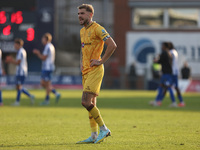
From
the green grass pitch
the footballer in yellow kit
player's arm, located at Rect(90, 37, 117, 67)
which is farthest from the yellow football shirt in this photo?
the green grass pitch

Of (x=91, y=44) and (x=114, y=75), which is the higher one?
(x=91, y=44)

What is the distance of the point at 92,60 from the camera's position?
8172mm

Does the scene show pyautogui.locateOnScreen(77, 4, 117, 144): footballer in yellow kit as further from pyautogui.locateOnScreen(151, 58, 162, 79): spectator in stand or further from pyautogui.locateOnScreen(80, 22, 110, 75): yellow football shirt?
pyautogui.locateOnScreen(151, 58, 162, 79): spectator in stand

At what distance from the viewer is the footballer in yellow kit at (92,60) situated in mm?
8109

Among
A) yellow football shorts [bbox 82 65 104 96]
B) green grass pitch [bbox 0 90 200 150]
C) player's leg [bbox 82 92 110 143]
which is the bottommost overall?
green grass pitch [bbox 0 90 200 150]

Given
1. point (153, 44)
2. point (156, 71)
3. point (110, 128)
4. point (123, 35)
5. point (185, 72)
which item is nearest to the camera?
point (110, 128)

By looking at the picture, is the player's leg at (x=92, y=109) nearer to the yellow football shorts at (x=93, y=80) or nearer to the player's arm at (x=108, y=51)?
the yellow football shorts at (x=93, y=80)

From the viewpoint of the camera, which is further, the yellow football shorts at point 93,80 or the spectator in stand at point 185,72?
the spectator in stand at point 185,72

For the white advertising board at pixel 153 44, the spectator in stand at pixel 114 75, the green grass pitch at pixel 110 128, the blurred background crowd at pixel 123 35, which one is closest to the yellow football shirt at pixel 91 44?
the green grass pitch at pixel 110 128

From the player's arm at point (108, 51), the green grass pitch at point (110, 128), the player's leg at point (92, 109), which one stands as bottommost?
the green grass pitch at point (110, 128)

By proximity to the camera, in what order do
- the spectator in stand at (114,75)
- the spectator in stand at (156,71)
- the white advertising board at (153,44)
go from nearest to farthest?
the spectator in stand at (156,71), the spectator in stand at (114,75), the white advertising board at (153,44)

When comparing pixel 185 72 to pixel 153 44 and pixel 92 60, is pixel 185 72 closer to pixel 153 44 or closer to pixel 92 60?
pixel 153 44

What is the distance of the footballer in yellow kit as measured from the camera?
8.11 metres

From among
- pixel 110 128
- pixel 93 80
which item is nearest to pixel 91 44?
pixel 93 80
